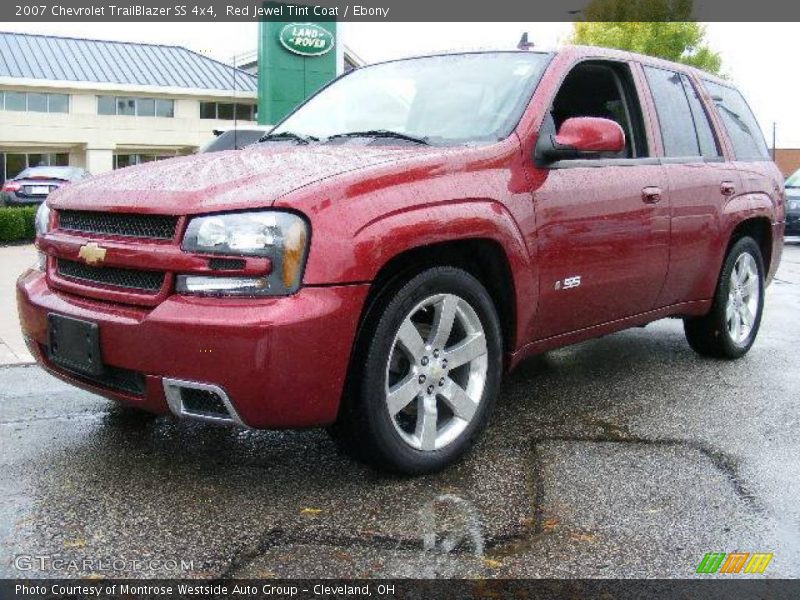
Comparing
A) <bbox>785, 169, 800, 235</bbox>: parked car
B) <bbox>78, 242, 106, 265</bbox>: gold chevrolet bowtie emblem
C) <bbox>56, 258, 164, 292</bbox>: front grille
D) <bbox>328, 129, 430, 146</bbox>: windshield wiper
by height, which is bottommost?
<bbox>785, 169, 800, 235</bbox>: parked car

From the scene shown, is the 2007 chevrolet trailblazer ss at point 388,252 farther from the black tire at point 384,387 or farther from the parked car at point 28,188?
the parked car at point 28,188

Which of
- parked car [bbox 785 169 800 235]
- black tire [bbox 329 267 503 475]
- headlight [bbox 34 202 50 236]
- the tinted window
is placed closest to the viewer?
black tire [bbox 329 267 503 475]

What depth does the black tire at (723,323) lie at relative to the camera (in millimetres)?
5043

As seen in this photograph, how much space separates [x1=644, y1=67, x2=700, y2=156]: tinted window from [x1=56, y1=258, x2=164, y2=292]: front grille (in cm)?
284

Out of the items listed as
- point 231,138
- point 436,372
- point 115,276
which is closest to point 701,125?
point 436,372

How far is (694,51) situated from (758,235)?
3615 cm

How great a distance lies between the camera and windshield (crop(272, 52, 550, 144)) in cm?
369

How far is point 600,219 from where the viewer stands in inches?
151

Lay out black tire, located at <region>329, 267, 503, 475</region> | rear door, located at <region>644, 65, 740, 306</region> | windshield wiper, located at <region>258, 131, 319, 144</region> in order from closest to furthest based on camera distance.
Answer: black tire, located at <region>329, 267, 503, 475</region> < windshield wiper, located at <region>258, 131, 319, 144</region> < rear door, located at <region>644, 65, 740, 306</region>

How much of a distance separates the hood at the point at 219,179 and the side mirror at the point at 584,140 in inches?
21.9

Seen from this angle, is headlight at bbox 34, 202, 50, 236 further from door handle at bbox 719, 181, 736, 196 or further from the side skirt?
door handle at bbox 719, 181, 736, 196

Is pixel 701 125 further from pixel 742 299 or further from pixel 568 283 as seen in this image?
pixel 568 283

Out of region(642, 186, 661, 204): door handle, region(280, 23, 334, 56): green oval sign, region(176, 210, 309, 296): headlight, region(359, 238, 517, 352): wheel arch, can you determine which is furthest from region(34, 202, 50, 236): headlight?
region(280, 23, 334, 56): green oval sign

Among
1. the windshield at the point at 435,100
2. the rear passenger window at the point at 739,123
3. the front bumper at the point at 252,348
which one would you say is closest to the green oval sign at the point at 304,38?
the rear passenger window at the point at 739,123
